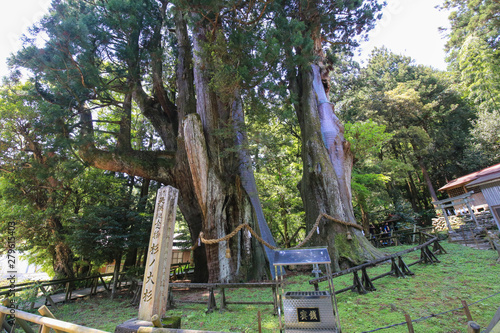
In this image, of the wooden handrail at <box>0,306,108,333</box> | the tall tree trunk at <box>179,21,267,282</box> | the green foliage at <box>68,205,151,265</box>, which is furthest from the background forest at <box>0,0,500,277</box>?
the wooden handrail at <box>0,306,108,333</box>

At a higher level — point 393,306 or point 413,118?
point 413,118

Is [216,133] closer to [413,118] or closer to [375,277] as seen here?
[375,277]

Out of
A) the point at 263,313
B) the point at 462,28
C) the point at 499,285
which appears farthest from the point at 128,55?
the point at 462,28

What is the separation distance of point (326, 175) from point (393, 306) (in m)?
4.67

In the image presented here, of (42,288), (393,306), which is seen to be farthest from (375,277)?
(42,288)

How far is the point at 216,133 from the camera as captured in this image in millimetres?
6602

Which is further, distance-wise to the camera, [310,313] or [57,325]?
[310,313]

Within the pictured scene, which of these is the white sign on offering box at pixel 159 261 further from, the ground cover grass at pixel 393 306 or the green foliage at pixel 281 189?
the green foliage at pixel 281 189

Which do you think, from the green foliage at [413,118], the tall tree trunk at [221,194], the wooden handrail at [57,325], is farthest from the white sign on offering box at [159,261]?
the green foliage at [413,118]

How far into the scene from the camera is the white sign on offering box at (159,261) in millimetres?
2879

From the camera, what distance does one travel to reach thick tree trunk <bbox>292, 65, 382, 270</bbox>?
6.82 meters

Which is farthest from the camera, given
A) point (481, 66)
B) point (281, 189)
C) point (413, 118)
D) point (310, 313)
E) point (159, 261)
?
point (413, 118)

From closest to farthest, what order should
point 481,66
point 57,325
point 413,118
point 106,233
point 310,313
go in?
point 57,325
point 310,313
point 106,233
point 481,66
point 413,118

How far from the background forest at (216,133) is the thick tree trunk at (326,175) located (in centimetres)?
104
